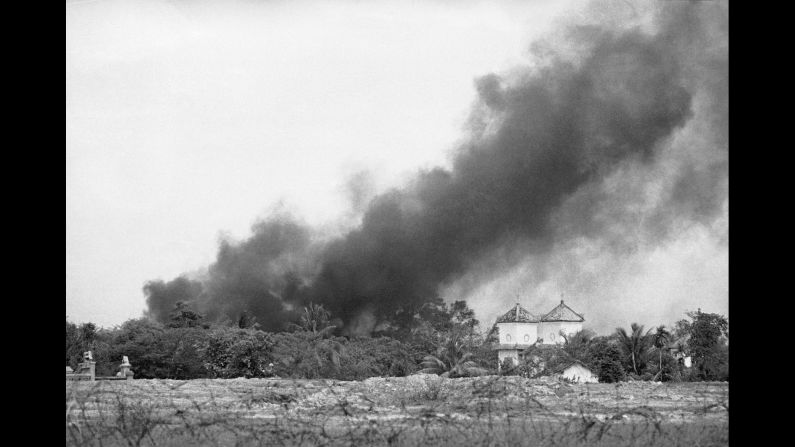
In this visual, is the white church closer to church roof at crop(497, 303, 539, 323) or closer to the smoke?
church roof at crop(497, 303, 539, 323)

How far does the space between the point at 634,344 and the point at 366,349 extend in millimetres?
8746

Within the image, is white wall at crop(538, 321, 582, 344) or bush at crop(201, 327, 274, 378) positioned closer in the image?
bush at crop(201, 327, 274, 378)

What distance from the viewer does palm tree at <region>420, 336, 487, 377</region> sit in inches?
1074

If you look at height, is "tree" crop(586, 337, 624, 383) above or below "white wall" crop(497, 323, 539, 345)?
below

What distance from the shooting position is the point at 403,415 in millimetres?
10227

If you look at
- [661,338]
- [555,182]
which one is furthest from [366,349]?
[661,338]

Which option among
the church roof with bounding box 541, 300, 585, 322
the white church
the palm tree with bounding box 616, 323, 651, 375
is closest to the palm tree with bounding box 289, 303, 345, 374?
the white church

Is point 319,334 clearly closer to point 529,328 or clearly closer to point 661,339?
point 529,328

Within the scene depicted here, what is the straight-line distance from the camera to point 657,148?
26.6m

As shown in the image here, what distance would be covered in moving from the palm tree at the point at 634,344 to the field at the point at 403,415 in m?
15.7

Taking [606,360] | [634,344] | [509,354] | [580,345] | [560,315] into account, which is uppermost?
[560,315]

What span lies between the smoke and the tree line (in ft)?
3.74
